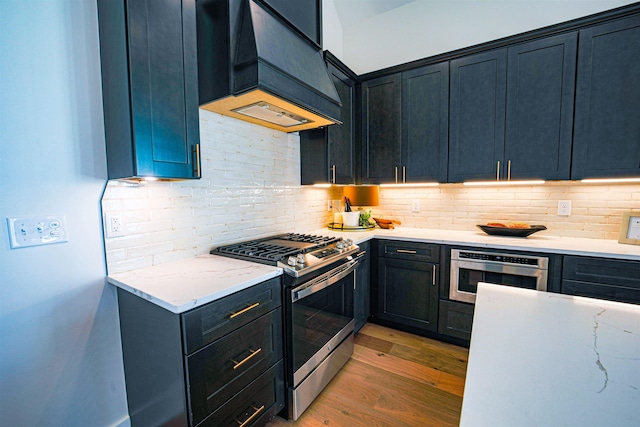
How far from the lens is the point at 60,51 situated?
123 centimetres

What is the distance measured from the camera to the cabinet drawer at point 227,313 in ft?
3.58

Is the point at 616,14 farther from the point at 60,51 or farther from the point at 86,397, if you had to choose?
the point at 86,397

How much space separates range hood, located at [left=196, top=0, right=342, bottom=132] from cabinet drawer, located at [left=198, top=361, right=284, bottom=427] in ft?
5.01

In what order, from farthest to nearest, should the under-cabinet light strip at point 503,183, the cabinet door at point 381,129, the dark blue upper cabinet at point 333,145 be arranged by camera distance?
the cabinet door at point 381,129, the dark blue upper cabinet at point 333,145, the under-cabinet light strip at point 503,183

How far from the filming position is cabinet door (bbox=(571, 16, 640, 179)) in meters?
1.91

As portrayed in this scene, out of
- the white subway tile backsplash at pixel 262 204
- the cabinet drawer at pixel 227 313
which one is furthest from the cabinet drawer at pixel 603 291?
the cabinet drawer at pixel 227 313

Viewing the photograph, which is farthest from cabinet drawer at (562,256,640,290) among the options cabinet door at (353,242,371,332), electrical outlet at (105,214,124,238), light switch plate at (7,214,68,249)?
light switch plate at (7,214,68,249)

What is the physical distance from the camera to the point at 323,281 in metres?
1.73

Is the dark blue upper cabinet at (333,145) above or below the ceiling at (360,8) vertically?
below

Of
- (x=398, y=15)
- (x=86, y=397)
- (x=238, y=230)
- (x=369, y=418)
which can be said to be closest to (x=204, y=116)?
(x=238, y=230)

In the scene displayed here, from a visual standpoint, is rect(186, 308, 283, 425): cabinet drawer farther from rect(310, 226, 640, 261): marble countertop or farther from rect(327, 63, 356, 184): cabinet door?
rect(327, 63, 356, 184): cabinet door

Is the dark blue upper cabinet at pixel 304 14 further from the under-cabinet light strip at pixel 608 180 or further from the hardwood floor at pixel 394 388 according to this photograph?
the hardwood floor at pixel 394 388

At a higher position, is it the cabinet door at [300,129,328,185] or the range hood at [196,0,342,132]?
the range hood at [196,0,342,132]

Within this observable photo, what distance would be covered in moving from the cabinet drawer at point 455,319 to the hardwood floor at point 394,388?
0.14 m
